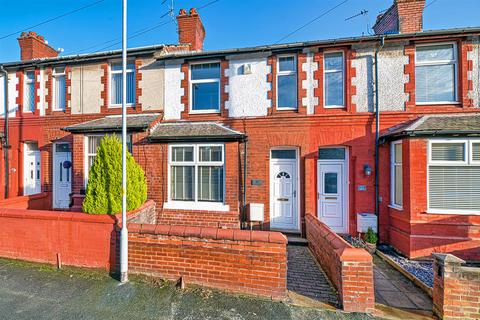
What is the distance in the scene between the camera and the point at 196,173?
727 cm

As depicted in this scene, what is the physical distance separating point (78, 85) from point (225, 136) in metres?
6.31

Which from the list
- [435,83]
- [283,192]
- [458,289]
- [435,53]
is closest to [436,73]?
[435,83]

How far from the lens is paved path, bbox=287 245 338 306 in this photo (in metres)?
3.78

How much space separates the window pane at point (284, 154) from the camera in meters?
7.48

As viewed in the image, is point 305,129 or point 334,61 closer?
point 305,129

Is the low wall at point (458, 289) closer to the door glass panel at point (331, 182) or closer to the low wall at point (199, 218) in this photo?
the door glass panel at point (331, 182)

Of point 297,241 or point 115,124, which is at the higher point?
point 115,124

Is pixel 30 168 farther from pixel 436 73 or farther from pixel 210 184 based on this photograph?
pixel 436 73

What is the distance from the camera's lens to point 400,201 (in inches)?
251

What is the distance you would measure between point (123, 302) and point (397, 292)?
466cm

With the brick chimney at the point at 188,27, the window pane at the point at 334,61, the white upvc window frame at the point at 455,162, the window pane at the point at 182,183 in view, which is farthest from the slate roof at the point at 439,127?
the brick chimney at the point at 188,27

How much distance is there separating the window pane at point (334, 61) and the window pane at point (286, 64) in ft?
3.50

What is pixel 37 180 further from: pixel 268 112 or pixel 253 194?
pixel 268 112

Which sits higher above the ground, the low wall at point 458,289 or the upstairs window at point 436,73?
the upstairs window at point 436,73
